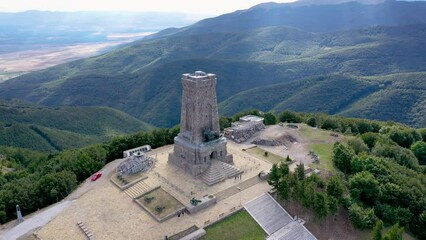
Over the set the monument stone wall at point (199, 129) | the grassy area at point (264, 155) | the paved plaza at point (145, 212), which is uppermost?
the monument stone wall at point (199, 129)

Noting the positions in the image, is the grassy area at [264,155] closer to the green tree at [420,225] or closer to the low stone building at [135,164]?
the low stone building at [135,164]

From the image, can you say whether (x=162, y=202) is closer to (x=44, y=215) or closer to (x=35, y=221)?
(x=44, y=215)

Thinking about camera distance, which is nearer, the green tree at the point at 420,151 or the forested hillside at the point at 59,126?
the green tree at the point at 420,151

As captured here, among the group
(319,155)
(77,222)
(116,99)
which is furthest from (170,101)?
(77,222)

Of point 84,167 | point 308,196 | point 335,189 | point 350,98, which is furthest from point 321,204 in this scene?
point 350,98

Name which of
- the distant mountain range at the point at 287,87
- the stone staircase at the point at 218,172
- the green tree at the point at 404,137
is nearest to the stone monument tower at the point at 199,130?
the stone staircase at the point at 218,172

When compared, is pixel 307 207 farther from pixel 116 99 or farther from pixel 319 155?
pixel 116 99

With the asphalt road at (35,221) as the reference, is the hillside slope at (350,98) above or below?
below

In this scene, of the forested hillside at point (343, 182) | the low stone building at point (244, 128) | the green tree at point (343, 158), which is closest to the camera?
the forested hillside at point (343, 182)
